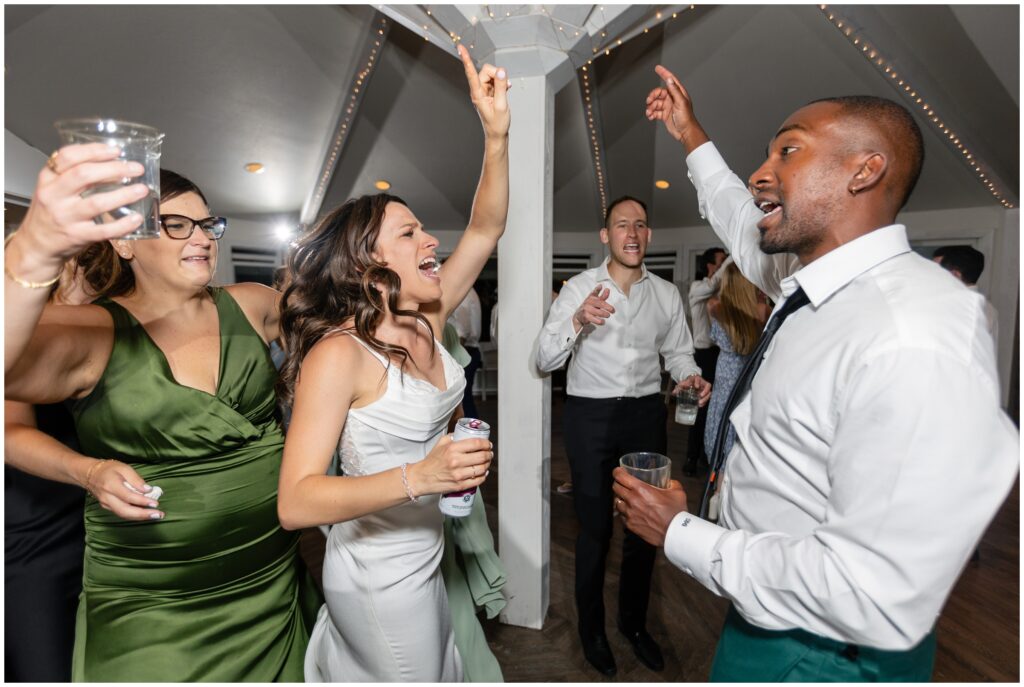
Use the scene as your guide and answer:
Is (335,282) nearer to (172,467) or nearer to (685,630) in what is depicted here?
(172,467)

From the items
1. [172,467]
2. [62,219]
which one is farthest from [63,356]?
[62,219]

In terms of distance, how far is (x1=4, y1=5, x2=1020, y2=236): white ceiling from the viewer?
3.54 metres

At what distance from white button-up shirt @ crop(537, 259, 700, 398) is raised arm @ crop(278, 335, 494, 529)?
3.73 feet

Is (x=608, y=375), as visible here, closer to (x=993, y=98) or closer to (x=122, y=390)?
(x=122, y=390)

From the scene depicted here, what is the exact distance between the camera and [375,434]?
4.22 feet

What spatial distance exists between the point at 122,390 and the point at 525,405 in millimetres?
1457

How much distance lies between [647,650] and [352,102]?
4.83 metres

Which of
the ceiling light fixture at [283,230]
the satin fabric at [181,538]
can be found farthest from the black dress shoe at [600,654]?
the ceiling light fixture at [283,230]

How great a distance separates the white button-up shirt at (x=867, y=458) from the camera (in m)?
0.79

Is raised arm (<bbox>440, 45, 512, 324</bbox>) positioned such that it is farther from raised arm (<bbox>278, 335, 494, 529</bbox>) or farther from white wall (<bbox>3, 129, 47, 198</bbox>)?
white wall (<bbox>3, 129, 47, 198</bbox>)

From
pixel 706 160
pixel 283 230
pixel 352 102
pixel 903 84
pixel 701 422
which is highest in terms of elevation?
pixel 352 102

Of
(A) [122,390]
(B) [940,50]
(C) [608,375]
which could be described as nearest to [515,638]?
(C) [608,375]

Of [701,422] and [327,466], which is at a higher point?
[327,466]

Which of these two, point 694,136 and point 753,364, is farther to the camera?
point 694,136
